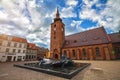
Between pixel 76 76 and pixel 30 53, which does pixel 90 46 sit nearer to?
pixel 76 76

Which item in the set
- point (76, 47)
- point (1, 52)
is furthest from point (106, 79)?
point (1, 52)

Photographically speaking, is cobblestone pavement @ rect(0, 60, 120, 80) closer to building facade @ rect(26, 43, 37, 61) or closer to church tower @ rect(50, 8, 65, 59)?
church tower @ rect(50, 8, 65, 59)

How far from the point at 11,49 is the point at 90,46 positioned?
3231 cm

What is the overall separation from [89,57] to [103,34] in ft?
32.8

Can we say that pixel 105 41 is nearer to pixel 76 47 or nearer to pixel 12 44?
pixel 76 47

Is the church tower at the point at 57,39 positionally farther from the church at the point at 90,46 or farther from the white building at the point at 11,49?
the white building at the point at 11,49

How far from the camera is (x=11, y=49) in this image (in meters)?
30.2

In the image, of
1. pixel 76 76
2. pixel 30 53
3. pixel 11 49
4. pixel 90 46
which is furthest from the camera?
pixel 30 53

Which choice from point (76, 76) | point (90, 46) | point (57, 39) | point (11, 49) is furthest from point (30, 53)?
point (76, 76)

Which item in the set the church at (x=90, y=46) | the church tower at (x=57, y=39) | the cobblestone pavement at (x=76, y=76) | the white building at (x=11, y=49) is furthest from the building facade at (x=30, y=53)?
the cobblestone pavement at (x=76, y=76)

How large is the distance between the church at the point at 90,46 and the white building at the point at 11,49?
49.1 ft

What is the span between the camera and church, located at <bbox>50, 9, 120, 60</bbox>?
22.9 metres

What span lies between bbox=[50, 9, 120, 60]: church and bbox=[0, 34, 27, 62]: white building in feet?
49.1

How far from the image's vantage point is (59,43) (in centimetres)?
3328
